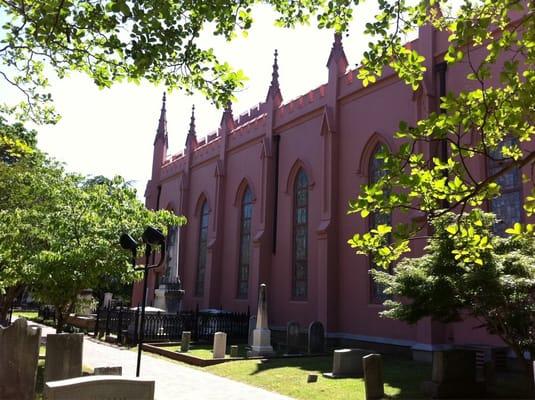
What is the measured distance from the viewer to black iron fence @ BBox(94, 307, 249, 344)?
773 inches

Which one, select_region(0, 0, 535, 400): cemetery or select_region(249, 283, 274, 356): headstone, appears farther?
select_region(249, 283, 274, 356): headstone

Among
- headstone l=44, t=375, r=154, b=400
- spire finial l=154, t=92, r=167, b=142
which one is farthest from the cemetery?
spire finial l=154, t=92, r=167, b=142

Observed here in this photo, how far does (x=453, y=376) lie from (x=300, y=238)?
12.5m

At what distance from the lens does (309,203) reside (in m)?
21.4

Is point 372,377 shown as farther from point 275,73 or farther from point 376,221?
point 275,73

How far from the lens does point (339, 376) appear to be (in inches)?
473

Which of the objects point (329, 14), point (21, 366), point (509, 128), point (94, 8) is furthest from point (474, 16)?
point (21, 366)

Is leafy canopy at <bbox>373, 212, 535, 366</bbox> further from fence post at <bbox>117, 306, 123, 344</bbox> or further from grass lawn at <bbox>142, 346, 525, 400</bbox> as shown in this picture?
fence post at <bbox>117, 306, 123, 344</bbox>

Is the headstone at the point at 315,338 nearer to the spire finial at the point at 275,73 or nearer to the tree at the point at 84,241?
the tree at the point at 84,241

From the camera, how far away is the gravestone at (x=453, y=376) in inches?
384

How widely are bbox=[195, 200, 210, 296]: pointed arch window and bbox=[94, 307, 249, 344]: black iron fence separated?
24.9 feet

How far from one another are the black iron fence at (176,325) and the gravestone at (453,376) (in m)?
11.8

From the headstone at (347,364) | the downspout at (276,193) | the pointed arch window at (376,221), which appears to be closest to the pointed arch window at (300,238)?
the downspout at (276,193)

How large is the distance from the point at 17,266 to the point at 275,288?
11842 millimetres
